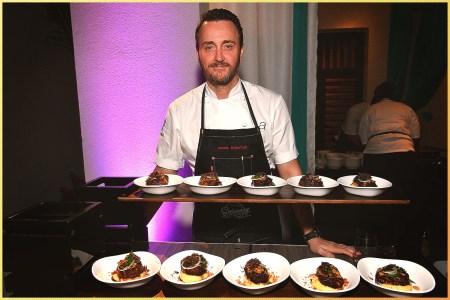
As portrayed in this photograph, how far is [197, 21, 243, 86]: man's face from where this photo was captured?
237cm

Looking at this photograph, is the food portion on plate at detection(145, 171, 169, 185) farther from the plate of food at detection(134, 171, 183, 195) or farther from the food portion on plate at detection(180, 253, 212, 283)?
→ the food portion on plate at detection(180, 253, 212, 283)

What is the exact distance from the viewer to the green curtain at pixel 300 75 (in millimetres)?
3020

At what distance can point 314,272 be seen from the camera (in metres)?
1.76

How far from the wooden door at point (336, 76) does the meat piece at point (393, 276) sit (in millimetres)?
6612

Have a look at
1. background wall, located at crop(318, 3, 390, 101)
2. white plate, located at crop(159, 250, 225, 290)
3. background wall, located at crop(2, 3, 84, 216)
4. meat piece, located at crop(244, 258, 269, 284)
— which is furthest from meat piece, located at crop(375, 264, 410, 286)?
background wall, located at crop(318, 3, 390, 101)

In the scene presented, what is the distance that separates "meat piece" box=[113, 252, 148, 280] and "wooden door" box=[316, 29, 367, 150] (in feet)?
22.5

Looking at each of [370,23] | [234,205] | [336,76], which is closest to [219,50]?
[234,205]

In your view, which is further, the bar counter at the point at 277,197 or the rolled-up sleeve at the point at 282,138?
the rolled-up sleeve at the point at 282,138

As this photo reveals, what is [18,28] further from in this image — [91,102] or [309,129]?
[309,129]

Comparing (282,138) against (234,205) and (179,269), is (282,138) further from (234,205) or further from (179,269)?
(179,269)

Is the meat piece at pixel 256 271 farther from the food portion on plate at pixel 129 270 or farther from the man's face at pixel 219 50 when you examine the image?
the man's face at pixel 219 50

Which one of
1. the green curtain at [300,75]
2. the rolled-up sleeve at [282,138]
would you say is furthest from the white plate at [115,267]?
the green curtain at [300,75]

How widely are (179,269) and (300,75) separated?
2.06 m

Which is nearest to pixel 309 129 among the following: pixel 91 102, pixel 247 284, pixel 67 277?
pixel 247 284
